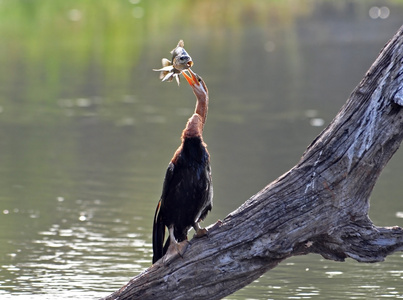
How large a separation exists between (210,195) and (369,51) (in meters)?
15.9

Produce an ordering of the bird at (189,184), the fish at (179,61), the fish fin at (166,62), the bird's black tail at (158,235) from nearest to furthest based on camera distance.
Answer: the bird at (189,184), the fish at (179,61), the bird's black tail at (158,235), the fish fin at (166,62)

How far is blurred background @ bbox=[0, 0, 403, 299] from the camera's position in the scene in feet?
21.9

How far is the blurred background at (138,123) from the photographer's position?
669 centimetres

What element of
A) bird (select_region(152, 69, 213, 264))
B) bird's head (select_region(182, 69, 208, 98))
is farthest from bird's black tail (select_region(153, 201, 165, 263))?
bird's head (select_region(182, 69, 208, 98))

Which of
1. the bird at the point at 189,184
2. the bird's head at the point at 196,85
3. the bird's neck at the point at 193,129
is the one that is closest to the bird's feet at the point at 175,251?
the bird at the point at 189,184

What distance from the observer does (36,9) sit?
24.6 meters

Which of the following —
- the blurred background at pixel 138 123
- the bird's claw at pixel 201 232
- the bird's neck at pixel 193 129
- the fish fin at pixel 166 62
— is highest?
the blurred background at pixel 138 123

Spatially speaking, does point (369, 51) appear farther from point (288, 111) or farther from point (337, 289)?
point (337, 289)

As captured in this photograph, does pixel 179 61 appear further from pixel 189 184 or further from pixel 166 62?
pixel 189 184

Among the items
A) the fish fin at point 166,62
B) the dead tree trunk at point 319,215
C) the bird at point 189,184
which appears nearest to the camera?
the dead tree trunk at point 319,215

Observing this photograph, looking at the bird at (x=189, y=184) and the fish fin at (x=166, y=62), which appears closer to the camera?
the bird at (x=189, y=184)

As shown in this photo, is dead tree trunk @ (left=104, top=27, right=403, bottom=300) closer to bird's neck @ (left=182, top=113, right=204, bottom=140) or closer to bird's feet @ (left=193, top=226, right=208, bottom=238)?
bird's feet @ (left=193, top=226, right=208, bottom=238)

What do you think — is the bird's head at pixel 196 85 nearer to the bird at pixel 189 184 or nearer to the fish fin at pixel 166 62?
the bird at pixel 189 184

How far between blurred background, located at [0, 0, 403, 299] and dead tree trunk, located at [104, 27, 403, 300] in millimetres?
1071
